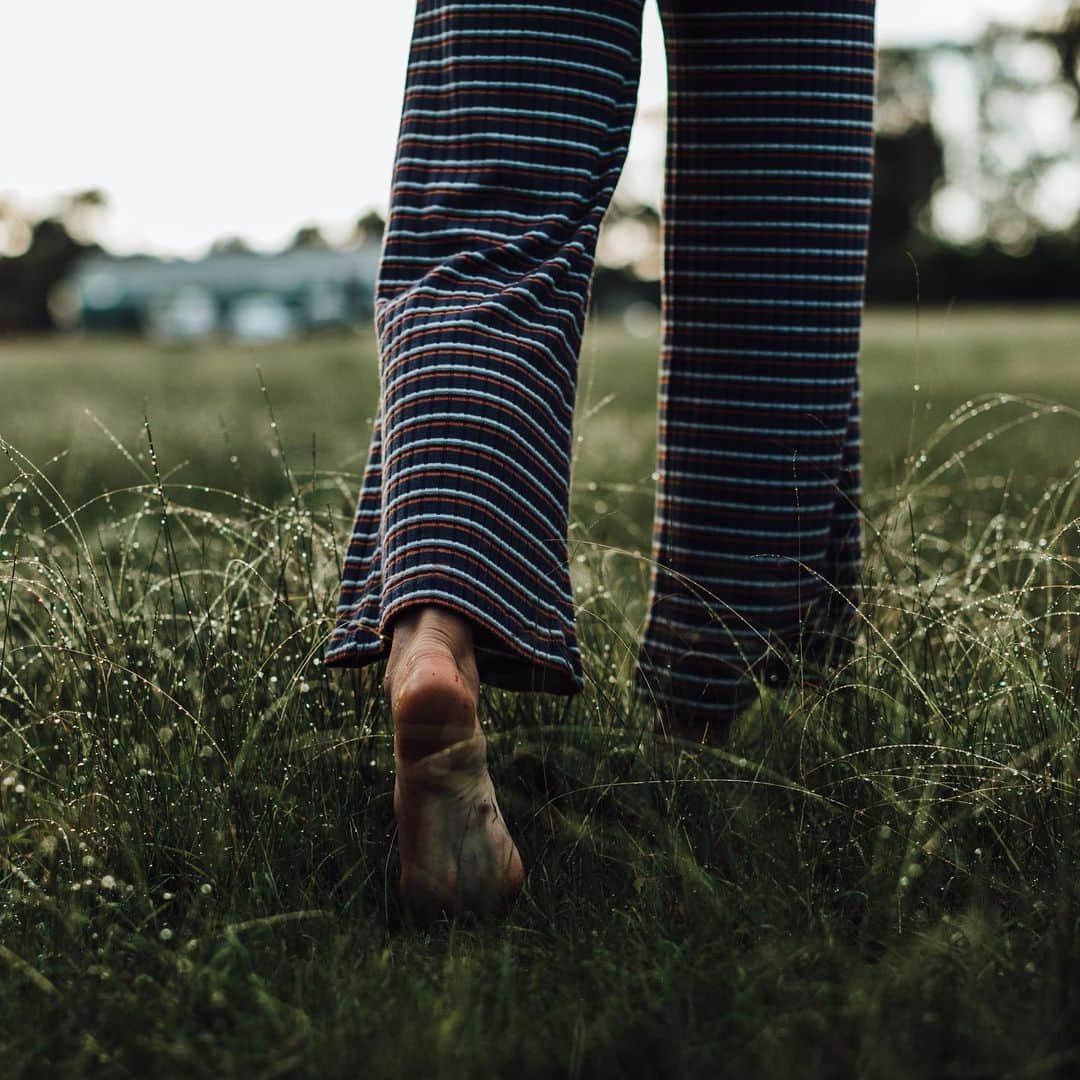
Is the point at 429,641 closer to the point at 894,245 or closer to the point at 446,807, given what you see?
the point at 446,807

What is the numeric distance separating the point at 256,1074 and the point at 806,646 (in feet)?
3.24

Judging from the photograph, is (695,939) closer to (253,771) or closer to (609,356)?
(253,771)

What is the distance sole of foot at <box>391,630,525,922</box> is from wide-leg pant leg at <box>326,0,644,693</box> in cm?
10

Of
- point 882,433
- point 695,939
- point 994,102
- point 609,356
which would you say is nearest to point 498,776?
point 695,939

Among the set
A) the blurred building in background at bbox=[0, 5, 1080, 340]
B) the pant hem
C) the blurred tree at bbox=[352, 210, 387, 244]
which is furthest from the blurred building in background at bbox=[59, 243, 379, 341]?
the pant hem

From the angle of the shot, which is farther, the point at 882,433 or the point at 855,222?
the point at 882,433

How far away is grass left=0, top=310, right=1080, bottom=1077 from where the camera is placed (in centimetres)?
92

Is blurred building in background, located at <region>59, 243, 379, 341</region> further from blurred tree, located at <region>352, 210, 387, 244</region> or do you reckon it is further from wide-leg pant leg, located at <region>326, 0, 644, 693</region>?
wide-leg pant leg, located at <region>326, 0, 644, 693</region>

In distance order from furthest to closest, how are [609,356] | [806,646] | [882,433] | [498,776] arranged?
[609,356] → [882,433] → [806,646] → [498,776]

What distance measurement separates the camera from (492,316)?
A: 1.27m

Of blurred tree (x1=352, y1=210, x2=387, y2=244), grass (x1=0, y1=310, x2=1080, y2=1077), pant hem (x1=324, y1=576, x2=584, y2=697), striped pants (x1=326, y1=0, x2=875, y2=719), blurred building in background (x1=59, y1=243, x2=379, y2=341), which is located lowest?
grass (x1=0, y1=310, x2=1080, y2=1077)

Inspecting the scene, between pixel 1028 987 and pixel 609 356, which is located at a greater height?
pixel 609 356

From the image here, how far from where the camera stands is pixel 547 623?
1270 mm

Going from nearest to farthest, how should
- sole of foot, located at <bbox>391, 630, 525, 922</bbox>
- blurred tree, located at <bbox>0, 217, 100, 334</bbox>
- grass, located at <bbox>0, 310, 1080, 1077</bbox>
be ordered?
grass, located at <bbox>0, 310, 1080, 1077</bbox> < sole of foot, located at <bbox>391, 630, 525, 922</bbox> < blurred tree, located at <bbox>0, 217, 100, 334</bbox>
